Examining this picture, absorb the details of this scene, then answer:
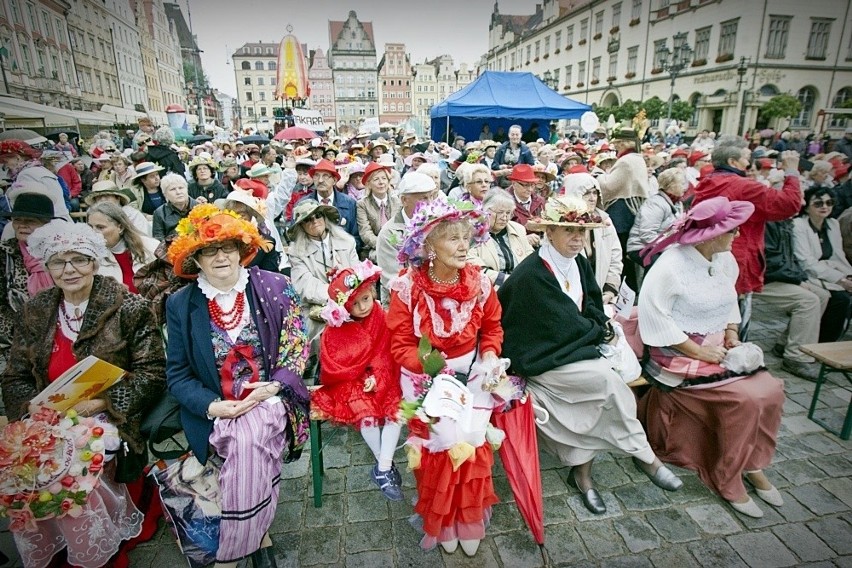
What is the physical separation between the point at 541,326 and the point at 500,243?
4.35ft

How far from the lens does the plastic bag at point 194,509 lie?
2.30 m

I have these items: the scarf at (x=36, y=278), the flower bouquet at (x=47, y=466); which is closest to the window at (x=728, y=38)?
the scarf at (x=36, y=278)

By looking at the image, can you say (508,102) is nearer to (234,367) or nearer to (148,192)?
(148,192)

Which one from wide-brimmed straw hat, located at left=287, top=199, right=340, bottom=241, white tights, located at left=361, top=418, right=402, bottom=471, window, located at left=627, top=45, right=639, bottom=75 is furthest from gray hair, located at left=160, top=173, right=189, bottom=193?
window, located at left=627, top=45, right=639, bottom=75

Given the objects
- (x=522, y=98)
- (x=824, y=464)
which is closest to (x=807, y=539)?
(x=824, y=464)

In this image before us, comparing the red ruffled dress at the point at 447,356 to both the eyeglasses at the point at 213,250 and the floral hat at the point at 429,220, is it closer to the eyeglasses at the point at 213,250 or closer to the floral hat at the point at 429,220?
the floral hat at the point at 429,220

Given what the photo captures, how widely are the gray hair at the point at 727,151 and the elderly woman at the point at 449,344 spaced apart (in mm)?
3249

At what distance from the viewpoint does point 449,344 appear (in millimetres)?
2609

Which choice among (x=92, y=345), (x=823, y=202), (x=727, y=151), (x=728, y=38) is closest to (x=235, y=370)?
(x=92, y=345)

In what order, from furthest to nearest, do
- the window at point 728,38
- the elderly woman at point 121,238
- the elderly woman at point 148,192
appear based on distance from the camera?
the window at point 728,38 → the elderly woman at point 148,192 → the elderly woman at point 121,238

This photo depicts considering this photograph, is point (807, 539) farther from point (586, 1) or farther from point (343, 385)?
point (586, 1)

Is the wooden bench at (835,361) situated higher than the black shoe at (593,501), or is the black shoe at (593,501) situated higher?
the wooden bench at (835,361)

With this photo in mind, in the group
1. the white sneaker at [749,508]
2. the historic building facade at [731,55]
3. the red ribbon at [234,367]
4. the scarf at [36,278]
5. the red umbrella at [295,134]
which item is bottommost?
the white sneaker at [749,508]

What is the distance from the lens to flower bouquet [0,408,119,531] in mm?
1896
